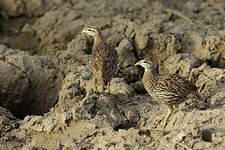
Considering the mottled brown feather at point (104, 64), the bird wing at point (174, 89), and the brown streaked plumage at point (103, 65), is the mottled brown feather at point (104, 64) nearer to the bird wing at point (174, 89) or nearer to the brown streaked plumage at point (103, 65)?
the brown streaked plumage at point (103, 65)

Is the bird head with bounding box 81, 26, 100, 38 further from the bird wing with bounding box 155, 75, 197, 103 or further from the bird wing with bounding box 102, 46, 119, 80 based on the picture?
the bird wing with bounding box 155, 75, 197, 103

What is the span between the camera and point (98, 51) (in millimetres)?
8781

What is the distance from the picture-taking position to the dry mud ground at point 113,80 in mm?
6695

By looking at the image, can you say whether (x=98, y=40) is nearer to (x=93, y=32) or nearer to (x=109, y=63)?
(x=93, y=32)

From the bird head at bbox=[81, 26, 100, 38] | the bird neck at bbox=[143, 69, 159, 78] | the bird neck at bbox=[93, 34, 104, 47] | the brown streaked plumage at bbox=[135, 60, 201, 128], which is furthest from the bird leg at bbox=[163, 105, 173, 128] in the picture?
the bird head at bbox=[81, 26, 100, 38]

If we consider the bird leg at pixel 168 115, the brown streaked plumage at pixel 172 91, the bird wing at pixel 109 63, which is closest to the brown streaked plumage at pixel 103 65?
the bird wing at pixel 109 63

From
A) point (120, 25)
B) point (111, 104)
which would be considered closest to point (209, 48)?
point (120, 25)

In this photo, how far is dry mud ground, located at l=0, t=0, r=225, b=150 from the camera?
6.70 meters

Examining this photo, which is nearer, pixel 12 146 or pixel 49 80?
pixel 12 146

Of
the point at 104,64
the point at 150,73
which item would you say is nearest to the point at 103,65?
the point at 104,64

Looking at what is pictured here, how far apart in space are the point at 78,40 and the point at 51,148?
11.8ft

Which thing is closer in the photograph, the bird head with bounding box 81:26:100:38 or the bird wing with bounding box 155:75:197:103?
the bird wing with bounding box 155:75:197:103

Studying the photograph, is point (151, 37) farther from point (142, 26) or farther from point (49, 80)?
point (49, 80)

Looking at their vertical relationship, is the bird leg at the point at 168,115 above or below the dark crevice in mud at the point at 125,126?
above
